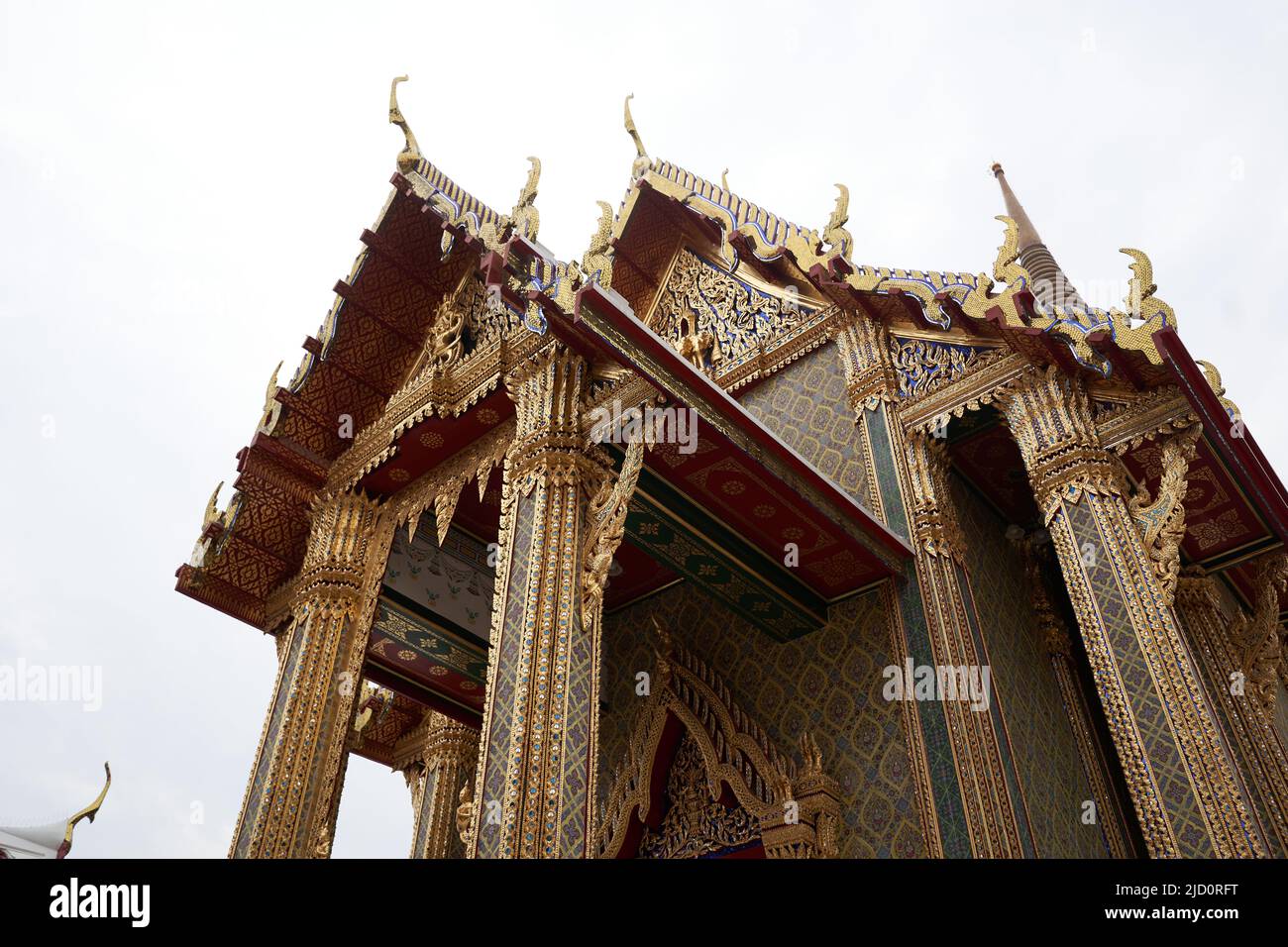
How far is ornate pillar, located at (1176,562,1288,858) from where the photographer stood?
588cm

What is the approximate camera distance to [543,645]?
426 cm

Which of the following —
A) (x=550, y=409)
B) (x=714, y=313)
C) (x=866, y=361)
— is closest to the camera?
(x=550, y=409)

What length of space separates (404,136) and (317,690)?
3.77 metres

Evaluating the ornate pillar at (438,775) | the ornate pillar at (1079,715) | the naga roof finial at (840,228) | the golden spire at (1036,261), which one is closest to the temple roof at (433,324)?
the naga roof finial at (840,228)

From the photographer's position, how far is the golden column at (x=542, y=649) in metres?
3.82

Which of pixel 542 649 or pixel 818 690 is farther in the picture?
pixel 818 690

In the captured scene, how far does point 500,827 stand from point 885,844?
2.45m

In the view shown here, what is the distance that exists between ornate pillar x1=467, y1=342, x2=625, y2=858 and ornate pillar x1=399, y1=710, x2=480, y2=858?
4960mm

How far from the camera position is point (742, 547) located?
5914mm

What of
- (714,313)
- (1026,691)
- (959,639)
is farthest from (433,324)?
(1026,691)

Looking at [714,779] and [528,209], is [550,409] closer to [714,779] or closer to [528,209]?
[528,209]
